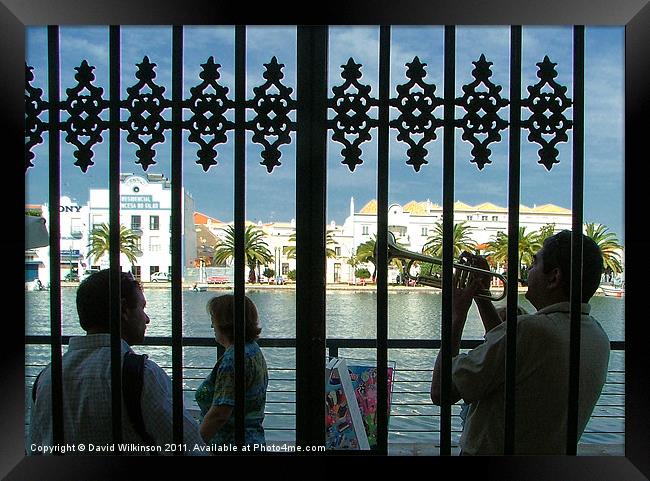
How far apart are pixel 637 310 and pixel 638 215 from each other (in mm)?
312

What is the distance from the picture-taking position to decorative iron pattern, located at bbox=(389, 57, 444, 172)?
5.59 feet

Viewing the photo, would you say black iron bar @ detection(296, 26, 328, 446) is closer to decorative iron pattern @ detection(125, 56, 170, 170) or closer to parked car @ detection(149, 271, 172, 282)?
decorative iron pattern @ detection(125, 56, 170, 170)

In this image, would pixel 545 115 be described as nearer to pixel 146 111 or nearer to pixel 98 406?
pixel 146 111

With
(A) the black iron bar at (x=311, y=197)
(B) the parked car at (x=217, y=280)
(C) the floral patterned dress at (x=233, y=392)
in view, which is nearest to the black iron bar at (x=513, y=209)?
(A) the black iron bar at (x=311, y=197)

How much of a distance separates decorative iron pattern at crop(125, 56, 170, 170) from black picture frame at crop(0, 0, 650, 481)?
0.19 metres

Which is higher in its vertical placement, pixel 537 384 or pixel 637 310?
pixel 637 310

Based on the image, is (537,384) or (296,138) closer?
(296,138)

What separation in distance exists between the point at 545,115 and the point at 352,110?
60cm

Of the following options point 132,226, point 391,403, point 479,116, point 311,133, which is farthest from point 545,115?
point 132,226

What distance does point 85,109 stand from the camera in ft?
5.82
